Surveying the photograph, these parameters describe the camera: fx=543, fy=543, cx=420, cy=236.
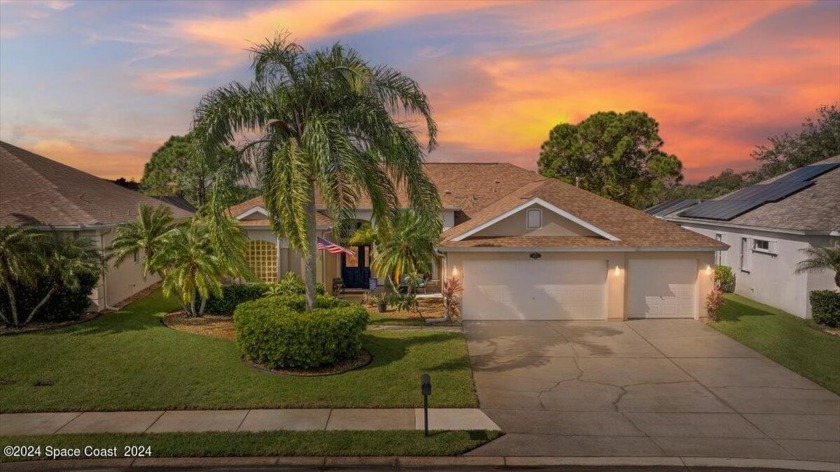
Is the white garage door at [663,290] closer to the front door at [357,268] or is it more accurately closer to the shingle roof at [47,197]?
the front door at [357,268]

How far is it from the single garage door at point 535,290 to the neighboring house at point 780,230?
24.1 feet

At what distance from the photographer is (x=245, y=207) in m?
24.7

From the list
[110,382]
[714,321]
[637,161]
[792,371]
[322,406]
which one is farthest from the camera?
[637,161]

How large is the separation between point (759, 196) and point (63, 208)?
Result: 1184 inches

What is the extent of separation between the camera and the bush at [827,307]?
17688 millimetres

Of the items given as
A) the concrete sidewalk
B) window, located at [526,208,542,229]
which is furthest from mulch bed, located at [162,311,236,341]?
window, located at [526,208,542,229]

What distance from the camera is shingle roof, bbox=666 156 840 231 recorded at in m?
19.6

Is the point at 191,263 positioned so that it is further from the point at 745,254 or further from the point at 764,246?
the point at 745,254

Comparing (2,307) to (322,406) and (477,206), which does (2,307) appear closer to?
(322,406)

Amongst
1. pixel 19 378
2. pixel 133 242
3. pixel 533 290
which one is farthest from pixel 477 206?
pixel 19 378

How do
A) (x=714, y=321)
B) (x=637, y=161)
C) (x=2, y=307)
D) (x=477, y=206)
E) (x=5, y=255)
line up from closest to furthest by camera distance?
(x=5, y=255) → (x=2, y=307) → (x=714, y=321) → (x=477, y=206) → (x=637, y=161)

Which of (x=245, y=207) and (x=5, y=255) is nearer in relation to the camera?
(x=5, y=255)

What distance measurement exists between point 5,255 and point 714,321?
22.5 metres

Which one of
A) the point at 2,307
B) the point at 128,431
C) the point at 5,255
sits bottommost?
the point at 128,431
